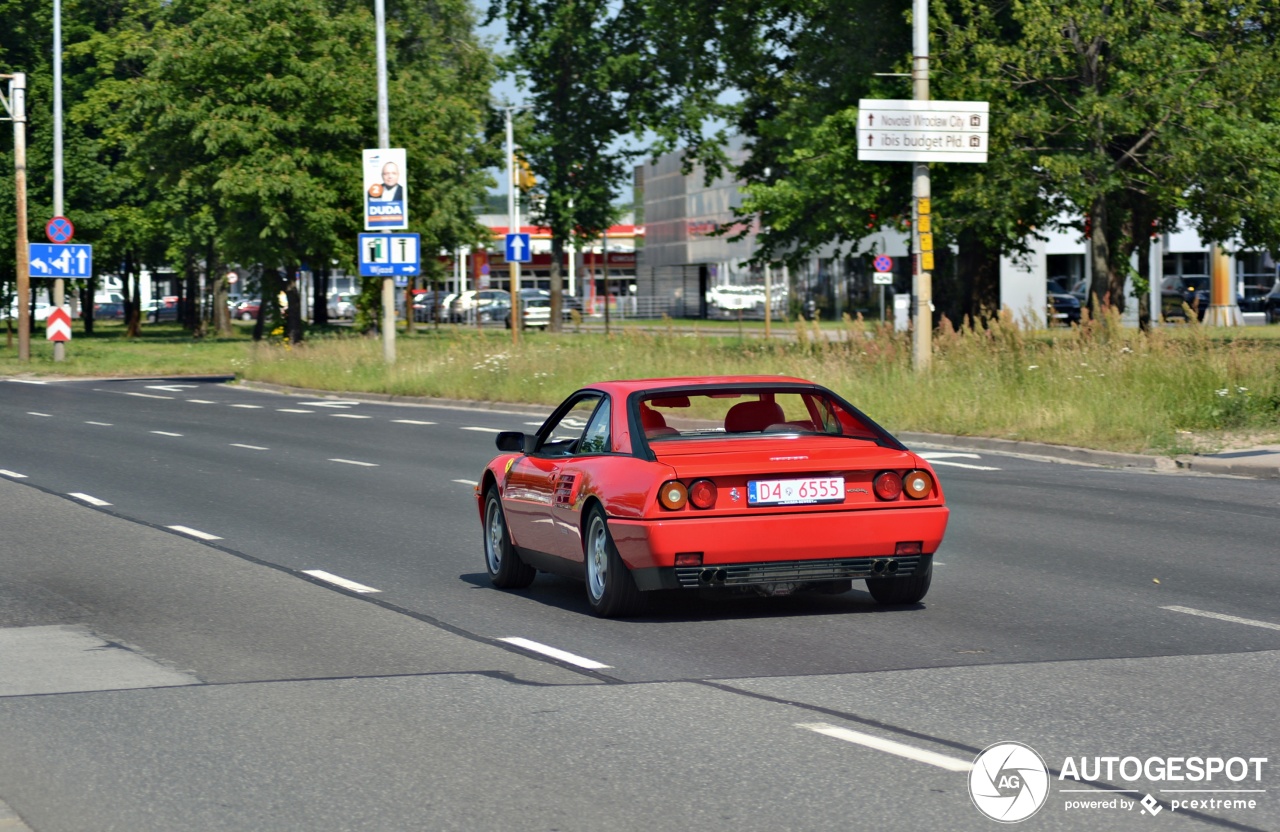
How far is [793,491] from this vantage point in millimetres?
9031

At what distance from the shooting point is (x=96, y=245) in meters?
64.5

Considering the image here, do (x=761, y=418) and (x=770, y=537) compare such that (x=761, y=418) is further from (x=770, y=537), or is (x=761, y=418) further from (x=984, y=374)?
(x=984, y=374)

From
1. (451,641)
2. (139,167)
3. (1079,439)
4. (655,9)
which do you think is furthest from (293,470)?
(139,167)

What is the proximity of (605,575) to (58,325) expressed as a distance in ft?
138

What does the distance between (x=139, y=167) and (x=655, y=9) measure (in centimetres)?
2110

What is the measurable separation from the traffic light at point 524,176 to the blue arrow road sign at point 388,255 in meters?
33.2

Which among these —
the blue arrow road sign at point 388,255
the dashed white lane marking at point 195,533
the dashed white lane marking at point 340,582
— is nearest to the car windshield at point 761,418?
the dashed white lane marking at point 340,582

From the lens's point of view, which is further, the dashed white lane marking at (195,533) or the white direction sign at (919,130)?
the white direction sign at (919,130)

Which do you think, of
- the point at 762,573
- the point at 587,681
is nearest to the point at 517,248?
the point at 762,573

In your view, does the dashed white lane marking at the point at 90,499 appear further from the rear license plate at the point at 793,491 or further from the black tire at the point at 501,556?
the rear license plate at the point at 793,491

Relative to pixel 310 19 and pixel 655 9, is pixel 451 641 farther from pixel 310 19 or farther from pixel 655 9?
pixel 310 19

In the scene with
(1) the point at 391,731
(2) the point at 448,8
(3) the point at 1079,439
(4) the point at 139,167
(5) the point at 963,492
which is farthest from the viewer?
(2) the point at 448,8

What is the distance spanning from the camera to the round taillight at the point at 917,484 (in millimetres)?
9234

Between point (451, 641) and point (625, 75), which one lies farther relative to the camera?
point (625, 75)
